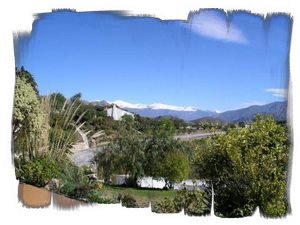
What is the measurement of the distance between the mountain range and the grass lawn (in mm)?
768

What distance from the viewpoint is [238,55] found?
8.27m

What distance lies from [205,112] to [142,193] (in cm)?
105

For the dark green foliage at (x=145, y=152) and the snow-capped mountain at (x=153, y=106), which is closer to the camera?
the snow-capped mountain at (x=153, y=106)

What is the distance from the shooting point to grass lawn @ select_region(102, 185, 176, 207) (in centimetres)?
848

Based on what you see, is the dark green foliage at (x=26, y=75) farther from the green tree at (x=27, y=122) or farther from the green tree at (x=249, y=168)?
the green tree at (x=249, y=168)

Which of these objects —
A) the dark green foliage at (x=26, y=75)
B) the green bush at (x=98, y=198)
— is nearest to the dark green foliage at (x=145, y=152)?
the green bush at (x=98, y=198)

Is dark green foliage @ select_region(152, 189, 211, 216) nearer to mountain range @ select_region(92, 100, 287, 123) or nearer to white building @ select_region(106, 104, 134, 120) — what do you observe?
mountain range @ select_region(92, 100, 287, 123)

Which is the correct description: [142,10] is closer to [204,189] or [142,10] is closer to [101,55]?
[101,55]

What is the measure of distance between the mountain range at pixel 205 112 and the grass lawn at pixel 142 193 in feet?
2.52

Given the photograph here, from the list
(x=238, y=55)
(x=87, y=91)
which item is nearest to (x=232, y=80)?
(x=238, y=55)

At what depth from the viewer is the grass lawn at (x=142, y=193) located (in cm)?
848

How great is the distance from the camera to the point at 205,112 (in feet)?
27.5

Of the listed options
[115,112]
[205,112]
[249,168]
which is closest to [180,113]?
[205,112]

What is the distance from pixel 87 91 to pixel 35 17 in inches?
36.9
